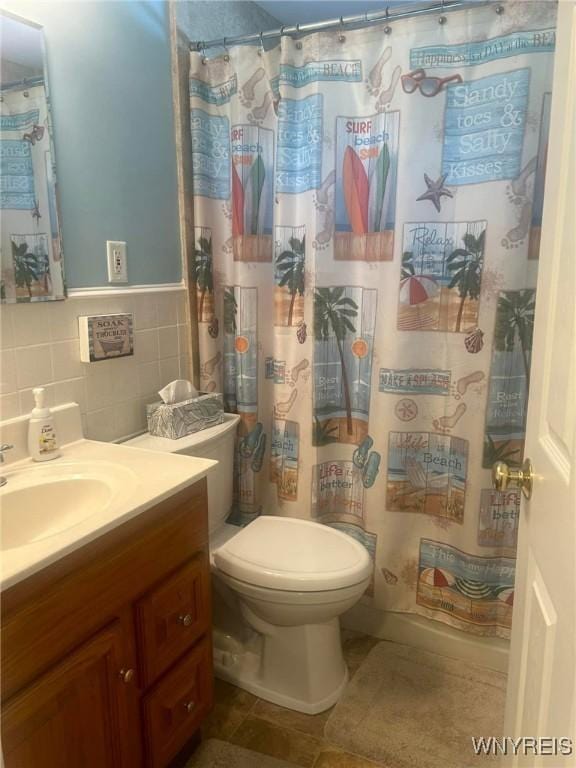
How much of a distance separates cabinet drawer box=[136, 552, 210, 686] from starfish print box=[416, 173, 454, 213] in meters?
1.15

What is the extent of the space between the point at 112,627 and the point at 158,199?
49.5 inches

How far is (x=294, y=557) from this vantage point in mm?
1537

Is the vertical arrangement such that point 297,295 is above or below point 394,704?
above

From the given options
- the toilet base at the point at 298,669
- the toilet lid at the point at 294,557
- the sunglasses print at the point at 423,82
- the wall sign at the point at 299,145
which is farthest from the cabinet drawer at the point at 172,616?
the sunglasses print at the point at 423,82

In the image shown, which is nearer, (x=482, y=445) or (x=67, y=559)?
(x=67, y=559)

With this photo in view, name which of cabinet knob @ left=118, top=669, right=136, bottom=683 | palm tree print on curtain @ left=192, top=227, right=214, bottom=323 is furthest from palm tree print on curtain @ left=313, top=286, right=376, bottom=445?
cabinet knob @ left=118, top=669, right=136, bottom=683

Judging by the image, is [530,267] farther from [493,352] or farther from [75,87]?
[75,87]

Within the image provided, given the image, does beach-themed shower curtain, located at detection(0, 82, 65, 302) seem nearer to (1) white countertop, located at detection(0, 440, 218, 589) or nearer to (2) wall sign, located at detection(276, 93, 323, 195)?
(1) white countertop, located at detection(0, 440, 218, 589)

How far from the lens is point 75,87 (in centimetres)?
141

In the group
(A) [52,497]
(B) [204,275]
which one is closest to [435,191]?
(B) [204,275]

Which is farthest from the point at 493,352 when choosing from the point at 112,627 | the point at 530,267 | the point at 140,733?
the point at 140,733

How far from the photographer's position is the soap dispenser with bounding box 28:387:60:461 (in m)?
1.32

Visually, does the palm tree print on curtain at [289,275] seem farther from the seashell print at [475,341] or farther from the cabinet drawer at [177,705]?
the cabinet drawer at [177,705]

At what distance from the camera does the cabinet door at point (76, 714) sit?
897 mm
